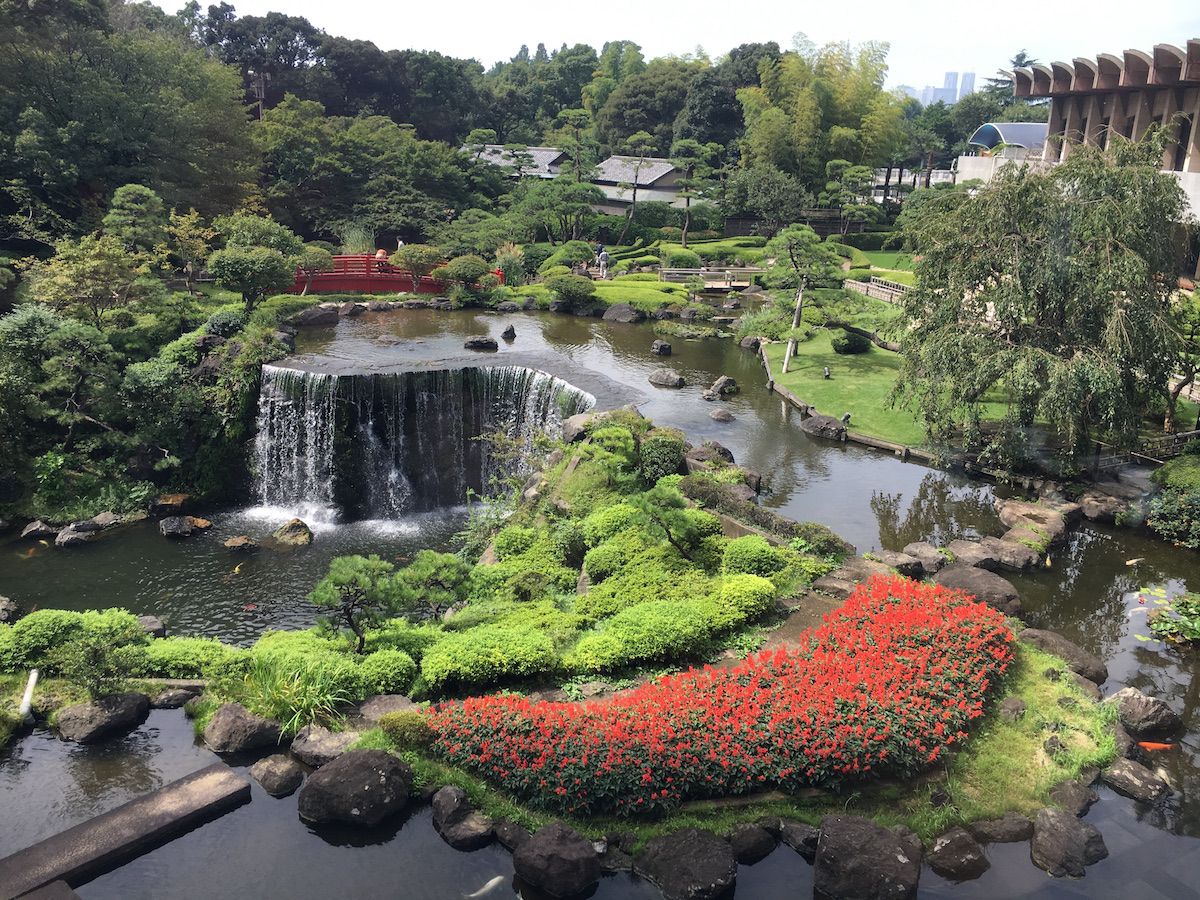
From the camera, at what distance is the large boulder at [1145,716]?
15.6 metres

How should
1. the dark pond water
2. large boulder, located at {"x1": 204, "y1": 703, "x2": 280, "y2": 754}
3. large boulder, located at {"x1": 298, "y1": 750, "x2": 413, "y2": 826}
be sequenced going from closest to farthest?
the dark pond water
large boulder, located at {"x1": 298, "y1": 750, "x2": 413, "y2": 826}
large boulder, located at {"x1": 204, "y1": 703, "x2": 280, "y2": 754}

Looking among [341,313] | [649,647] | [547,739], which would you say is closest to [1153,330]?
[649,647]

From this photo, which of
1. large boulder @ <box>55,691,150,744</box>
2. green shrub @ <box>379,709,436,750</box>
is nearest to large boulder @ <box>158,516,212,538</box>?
large boulder @ <box>55,691,150,744</box>

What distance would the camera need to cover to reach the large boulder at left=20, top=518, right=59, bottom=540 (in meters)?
24.6

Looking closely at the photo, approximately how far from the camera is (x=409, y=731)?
13.6 metres

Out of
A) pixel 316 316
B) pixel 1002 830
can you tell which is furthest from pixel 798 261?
pixel 1002 830

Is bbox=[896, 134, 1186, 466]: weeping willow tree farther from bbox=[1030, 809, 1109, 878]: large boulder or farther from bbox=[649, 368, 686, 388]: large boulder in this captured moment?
bbox=[1030, 809, 1109, 878]: large boulder

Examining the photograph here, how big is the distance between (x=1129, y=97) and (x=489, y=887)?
5084 centimetres

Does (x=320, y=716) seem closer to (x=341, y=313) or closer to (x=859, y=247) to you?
(x=341, y=313)

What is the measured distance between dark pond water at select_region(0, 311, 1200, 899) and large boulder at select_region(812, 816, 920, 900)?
0.42 metres

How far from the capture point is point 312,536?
25172mm

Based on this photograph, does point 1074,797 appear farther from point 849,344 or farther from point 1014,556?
point 849,344

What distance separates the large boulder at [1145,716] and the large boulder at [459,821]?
11.3 m

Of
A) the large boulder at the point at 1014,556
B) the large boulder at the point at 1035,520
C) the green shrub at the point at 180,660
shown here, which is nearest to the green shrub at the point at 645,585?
the green shrub at the point at 180,660
